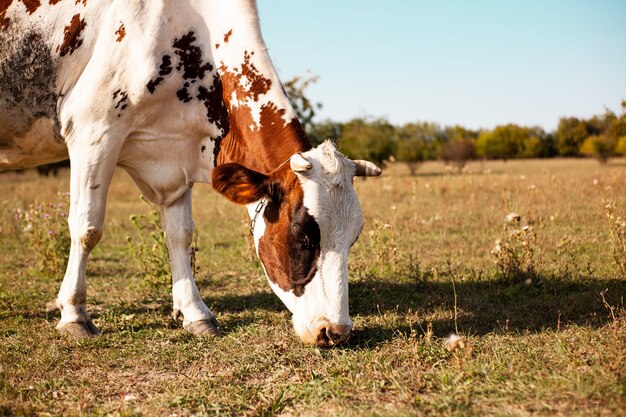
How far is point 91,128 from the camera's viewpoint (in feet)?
15.1

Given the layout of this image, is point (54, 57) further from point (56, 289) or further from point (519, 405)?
point (519, 405)

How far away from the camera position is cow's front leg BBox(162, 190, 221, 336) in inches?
193

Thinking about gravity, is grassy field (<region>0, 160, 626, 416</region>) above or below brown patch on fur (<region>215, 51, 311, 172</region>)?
below

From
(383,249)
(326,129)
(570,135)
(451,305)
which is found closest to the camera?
(451,305)

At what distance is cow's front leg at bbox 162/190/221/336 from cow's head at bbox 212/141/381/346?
3.84 feet

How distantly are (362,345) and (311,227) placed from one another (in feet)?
3.18

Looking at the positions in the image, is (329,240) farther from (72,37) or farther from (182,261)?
(72,37)

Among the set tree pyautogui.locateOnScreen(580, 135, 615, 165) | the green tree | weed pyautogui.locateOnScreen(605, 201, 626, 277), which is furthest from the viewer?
the green tree

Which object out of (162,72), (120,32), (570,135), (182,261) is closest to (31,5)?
(120,32)

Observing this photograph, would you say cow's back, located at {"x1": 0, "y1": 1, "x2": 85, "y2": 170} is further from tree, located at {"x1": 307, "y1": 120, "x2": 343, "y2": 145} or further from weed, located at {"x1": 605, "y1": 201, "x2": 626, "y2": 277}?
tree, located at {"x1": 307, "y1": 120, "x2": 343, "y2": 145}

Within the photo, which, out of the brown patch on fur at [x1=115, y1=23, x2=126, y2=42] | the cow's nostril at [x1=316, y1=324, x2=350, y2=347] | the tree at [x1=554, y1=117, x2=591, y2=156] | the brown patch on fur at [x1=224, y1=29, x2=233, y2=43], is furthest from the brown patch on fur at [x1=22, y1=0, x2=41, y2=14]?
the tree at [x1=554, y1=117, x2=591, y2=156]

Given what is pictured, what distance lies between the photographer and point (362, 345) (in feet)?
13.5

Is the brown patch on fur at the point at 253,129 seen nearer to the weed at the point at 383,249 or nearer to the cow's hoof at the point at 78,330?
the cow's hoof at the point at 78,330

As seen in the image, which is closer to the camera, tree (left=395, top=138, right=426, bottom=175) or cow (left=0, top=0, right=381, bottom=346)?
cow (left=0, top=0, right=381, bottom=346)
